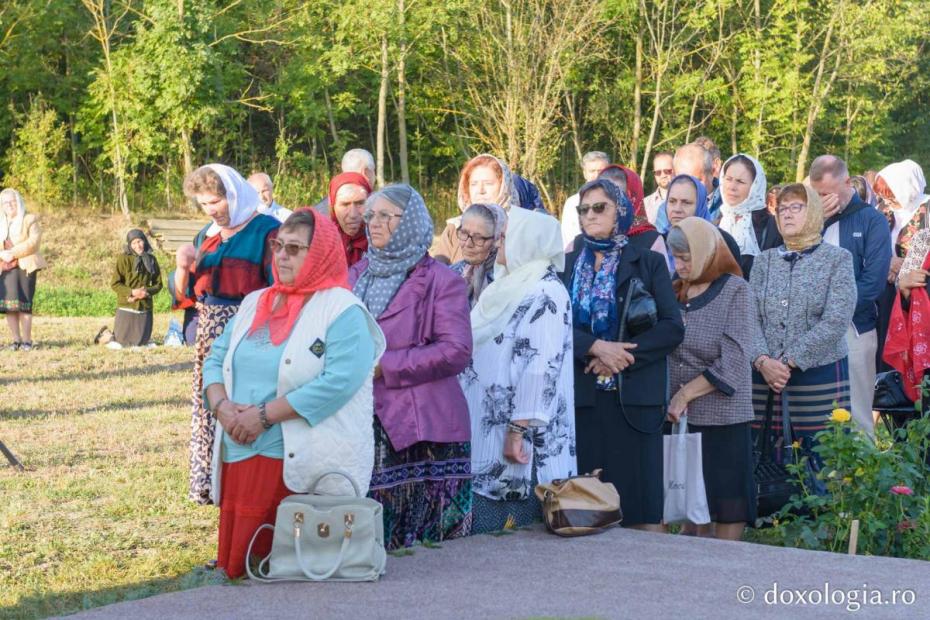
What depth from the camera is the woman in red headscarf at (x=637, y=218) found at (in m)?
7.03

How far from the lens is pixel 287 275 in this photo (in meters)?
5.22

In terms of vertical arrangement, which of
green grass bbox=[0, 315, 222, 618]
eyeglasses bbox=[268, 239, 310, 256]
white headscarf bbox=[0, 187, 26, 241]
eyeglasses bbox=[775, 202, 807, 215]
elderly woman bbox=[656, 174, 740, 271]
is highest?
white headscarf bbox=[0, 187, 26, 241]

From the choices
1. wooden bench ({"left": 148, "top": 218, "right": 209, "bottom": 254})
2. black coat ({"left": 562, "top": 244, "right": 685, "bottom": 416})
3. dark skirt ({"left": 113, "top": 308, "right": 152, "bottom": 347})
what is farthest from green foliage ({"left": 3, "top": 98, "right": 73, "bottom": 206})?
black coat ({"left": 562, "top": 244, "right": 685, "bottom": 416})

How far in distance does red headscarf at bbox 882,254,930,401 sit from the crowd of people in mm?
12

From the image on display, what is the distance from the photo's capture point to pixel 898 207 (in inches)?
369

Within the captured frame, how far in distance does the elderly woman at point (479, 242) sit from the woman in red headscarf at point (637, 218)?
732 mm

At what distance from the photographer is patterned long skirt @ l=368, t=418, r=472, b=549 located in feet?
18.9

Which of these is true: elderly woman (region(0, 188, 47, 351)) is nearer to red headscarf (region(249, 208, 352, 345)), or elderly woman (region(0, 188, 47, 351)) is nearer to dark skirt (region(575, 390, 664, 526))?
dark skirt (region(575, 390, 664, 526))

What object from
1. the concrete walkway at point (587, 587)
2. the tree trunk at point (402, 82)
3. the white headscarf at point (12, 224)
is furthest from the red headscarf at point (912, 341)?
the tree trunk at point (402, 82)

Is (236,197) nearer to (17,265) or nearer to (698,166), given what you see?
(698,166)

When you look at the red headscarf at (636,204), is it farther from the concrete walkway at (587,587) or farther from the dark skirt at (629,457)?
the concrete walkway at (587,587)

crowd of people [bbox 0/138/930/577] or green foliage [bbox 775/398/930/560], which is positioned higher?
crowd of people [bbox 0/138/930/577]

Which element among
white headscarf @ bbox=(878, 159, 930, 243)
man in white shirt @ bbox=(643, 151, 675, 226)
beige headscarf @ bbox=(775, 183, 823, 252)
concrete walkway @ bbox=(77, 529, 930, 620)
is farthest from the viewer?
man in white shirt @ bbox=(643, 151, 675, 226)

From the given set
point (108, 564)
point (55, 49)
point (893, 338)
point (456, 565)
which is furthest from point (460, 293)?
point (55, 49)
